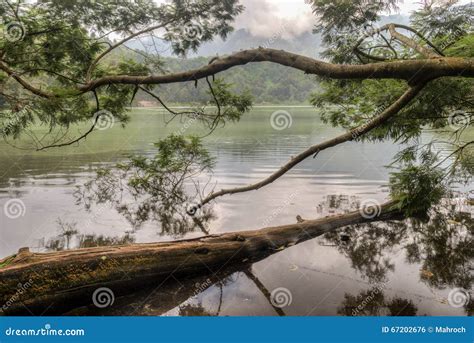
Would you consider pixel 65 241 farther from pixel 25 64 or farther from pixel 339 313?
pixel 339 313

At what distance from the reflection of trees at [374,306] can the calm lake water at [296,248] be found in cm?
1

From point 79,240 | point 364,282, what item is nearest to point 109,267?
point 79,240

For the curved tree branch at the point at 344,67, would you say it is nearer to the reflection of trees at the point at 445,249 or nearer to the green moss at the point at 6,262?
the reflection of trees at the point at 445,249

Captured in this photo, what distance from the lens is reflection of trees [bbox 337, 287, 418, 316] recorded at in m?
4.85

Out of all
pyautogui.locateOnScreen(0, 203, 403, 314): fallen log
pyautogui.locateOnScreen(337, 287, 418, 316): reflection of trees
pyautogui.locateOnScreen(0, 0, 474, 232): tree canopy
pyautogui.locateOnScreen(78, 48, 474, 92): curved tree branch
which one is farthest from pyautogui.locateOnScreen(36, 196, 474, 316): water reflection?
pyautogui.locateOnScreen(78, 48, 474, 92): curved tree branch

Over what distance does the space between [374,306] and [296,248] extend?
2459 mm

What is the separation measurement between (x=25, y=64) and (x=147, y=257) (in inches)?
198

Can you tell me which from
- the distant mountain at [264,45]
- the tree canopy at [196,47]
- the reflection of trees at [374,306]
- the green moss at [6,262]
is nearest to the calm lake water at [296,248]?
the reflection of trees at [374,306]

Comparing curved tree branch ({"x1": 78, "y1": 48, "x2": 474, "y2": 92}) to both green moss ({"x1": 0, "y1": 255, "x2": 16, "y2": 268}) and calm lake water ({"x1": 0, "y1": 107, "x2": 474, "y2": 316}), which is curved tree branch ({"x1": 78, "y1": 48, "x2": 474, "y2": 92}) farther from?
green moss ({"x1": 0, "y1": 255, "x2": 16, "y2": 268})

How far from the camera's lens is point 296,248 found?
7.36 m

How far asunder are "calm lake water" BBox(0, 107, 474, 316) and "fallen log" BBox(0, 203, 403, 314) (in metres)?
0.22

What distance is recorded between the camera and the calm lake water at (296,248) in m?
5.15

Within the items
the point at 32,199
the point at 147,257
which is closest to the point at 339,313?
the point at 147,257

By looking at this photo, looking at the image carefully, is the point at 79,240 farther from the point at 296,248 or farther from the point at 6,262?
the point at 296,248
